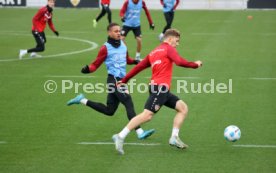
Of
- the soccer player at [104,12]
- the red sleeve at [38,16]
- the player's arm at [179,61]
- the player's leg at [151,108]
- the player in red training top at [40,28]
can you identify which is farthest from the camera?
the soccer player at [104,12]

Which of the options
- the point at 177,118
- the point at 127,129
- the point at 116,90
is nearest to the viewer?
the point at 127,129

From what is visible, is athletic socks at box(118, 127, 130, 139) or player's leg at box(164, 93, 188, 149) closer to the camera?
athletic socks at box(118, 127, 130, 139)

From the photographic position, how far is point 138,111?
49.9 ft

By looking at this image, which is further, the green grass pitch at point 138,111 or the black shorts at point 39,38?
the black shorts at point 39,38

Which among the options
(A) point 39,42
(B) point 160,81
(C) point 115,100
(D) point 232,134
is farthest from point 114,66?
(A) point 39,42

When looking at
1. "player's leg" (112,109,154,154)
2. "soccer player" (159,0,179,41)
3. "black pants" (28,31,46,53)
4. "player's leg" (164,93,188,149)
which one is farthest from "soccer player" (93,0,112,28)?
"player's leg" (112,109,154,154)

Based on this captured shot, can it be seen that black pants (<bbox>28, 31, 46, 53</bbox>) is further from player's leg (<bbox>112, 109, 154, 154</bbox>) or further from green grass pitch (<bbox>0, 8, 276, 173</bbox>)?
player's leg (<bbox>112, 109, 154, 154</bbox>)

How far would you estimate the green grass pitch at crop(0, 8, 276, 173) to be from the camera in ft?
36.0

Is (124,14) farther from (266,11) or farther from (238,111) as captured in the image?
(266,11)

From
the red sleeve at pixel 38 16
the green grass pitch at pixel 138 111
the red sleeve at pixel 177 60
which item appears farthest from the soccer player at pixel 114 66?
the red sleeve at pixel 38 16

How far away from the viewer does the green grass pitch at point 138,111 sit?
11.0 meters

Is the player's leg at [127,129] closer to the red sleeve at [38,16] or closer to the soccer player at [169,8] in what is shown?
the red sleeve at [38,16]

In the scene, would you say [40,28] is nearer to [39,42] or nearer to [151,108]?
[39,42]

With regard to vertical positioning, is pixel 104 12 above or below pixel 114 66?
below
